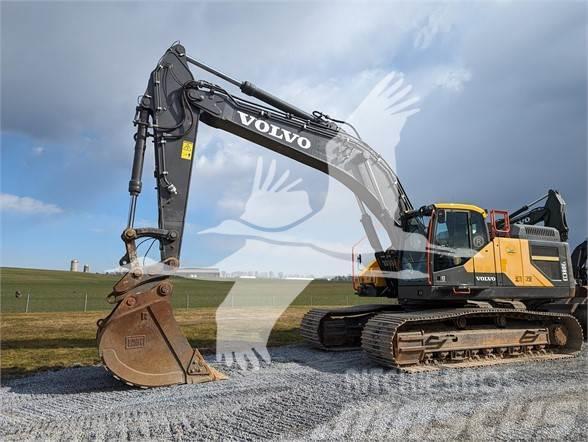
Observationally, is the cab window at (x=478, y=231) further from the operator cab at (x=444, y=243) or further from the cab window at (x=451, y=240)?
the cab window at (x=451, y=240)

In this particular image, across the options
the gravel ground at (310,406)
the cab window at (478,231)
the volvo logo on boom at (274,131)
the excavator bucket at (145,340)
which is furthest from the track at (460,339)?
the volvo logo on boom at (274,131)

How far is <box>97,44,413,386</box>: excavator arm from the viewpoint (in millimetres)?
6793

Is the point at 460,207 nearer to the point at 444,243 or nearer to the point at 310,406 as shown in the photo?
the point at 444,243

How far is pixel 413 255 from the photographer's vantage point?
9164mm

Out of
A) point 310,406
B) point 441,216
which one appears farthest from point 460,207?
point 310,406

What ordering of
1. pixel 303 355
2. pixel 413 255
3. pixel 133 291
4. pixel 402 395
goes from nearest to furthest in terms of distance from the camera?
pixel 402 395, pixel 133 291, pixel 413 255, pixel 303 355

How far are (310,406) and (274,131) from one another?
4.97m

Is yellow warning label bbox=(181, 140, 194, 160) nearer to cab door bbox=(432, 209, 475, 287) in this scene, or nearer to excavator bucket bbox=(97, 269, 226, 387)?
excavator bucket bbox=(97, 269, 226, 387)

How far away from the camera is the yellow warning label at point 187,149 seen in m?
7.99

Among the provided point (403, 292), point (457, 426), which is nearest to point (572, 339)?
point (403, 292)

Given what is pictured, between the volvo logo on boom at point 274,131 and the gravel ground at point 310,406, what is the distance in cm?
416

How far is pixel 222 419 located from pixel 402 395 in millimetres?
2507

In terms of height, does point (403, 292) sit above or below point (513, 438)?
above

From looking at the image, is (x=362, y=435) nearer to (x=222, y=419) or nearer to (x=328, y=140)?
(x=222, y=419)
